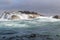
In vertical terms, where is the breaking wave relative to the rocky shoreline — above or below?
below

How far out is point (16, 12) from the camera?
1735 inches

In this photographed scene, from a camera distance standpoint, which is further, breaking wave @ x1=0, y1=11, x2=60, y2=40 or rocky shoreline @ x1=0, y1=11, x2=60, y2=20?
rocky shoreline @ x1=0, y1=11, x2=60, y2=20

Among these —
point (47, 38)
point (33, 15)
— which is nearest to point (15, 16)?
point (33, 15)

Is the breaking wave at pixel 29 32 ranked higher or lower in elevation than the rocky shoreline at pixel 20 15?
lower

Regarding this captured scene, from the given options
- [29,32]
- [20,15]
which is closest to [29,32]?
[29,32]

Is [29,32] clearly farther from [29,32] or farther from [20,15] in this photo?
[20,15]

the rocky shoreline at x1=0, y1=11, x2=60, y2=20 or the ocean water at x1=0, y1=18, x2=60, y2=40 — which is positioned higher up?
the rocky shoreline at x1=0, y1=11, x2=60, y2=20

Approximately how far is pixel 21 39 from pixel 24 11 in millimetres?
34142

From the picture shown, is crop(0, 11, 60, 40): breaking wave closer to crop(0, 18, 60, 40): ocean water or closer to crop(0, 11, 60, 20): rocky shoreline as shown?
crop(0, 18, 60, 40): ocean water

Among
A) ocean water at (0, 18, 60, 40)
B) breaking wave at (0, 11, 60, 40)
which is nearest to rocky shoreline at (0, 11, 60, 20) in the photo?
breaking wave at (0, 11, 60, 40)

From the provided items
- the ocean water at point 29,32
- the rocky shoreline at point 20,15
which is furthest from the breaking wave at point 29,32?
the rocky shoreline at point 20,15

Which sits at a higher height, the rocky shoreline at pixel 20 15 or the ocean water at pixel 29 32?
the rocky shoreline at pixel 20 15

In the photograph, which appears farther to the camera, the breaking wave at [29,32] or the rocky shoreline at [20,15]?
the rocky shoreline at [20,15]

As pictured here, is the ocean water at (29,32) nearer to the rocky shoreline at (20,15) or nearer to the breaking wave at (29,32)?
the breaking wave at (29,32)
